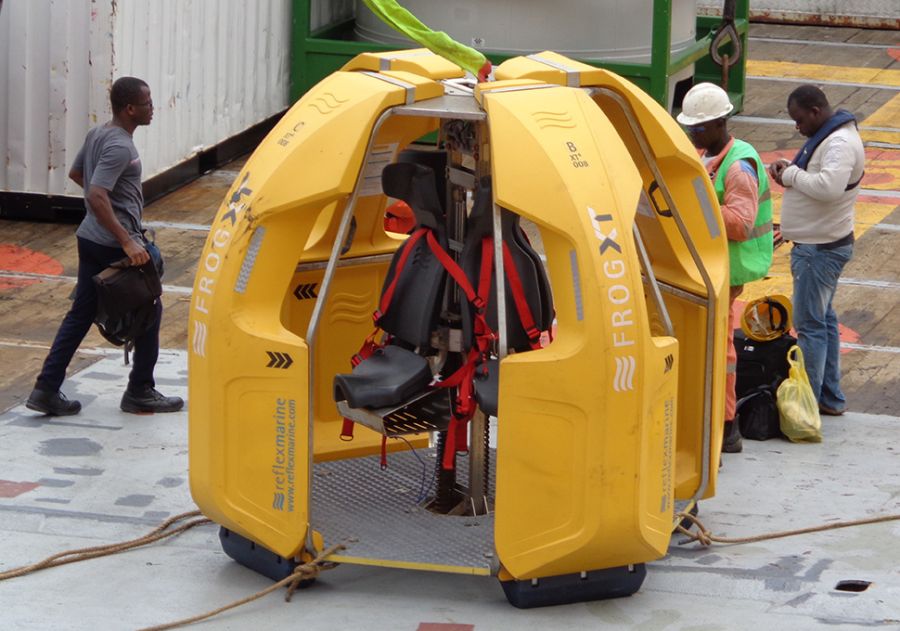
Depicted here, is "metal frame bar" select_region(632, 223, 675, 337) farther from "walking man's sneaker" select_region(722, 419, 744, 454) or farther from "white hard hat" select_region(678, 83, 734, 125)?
A: "walking man's sneaker" select_region(722, 419, 744, 454)

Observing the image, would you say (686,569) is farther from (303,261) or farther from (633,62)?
(633,62)

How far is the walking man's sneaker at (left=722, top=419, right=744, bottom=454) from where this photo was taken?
348 inches

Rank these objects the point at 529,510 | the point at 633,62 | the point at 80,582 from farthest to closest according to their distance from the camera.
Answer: the point at 633,62
the point at 80,582
the point at 529,510

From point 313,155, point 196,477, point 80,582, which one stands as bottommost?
point 80,582

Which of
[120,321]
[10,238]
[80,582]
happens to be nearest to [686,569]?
[80,582]

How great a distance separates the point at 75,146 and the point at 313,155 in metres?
7.12

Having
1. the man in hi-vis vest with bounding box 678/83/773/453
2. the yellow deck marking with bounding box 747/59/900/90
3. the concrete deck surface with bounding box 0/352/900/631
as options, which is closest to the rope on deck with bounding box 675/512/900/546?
the concrete deck surface with bounding box 0/352/900/631

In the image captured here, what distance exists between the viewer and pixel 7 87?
43.4 ft

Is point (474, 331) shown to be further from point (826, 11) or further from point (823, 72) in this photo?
point (826, 11)

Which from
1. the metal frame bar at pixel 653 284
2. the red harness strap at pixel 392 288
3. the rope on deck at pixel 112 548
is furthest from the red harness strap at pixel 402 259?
the rope on deck at pixel 112 548

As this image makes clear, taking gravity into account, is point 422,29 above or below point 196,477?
above

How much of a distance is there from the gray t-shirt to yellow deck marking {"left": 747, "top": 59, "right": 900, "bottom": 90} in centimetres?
1212

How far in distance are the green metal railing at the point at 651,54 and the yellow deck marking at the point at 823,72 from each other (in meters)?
1.69

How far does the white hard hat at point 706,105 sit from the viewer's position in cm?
838
